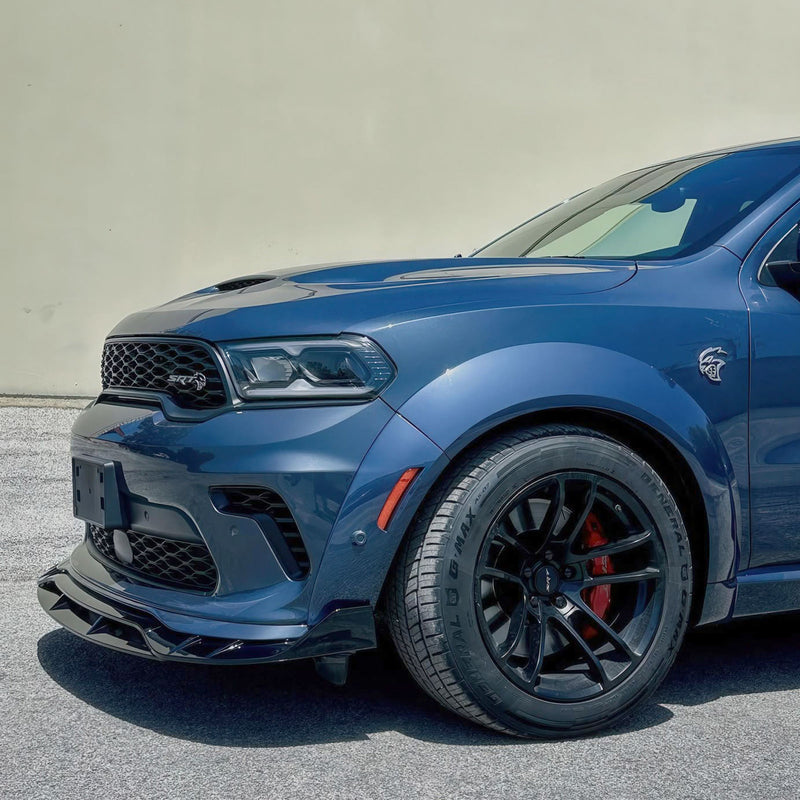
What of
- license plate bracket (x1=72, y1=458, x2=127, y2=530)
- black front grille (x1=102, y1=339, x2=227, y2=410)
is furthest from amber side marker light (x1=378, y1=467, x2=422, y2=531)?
license plate bracket (x1=72, y1=458, x2=127, y2=530)

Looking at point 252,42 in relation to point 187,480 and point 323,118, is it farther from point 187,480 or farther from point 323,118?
point 187,480

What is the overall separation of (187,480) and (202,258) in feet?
20.6

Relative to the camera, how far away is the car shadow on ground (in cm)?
284

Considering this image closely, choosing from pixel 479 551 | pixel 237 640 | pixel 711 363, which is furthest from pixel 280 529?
pixel 711 363

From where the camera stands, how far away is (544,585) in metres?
2.80

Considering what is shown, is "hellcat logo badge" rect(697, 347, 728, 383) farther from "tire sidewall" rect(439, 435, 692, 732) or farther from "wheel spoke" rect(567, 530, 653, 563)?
"wheel spoke" rect(567, 530, 653, 563)

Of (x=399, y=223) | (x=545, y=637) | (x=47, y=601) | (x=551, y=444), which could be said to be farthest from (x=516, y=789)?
(x=399, y=223)

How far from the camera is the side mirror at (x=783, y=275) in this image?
302cm

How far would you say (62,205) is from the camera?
8617mm

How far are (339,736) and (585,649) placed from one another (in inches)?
26.9

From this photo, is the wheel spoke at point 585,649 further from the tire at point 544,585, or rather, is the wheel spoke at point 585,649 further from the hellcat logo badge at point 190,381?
the hellcat logo badge at point 190,381

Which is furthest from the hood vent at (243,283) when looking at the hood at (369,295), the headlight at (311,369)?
the headlight at (311,369)

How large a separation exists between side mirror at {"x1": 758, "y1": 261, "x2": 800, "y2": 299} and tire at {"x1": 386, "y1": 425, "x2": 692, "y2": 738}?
2.20 feet

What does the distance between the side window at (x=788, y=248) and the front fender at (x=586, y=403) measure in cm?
58
